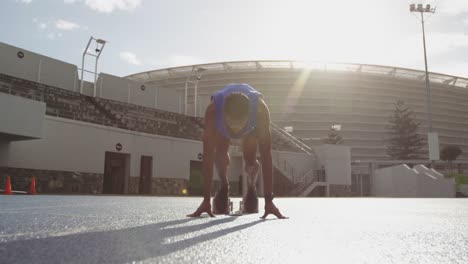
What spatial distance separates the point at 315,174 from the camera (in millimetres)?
35656

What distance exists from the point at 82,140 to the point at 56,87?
145 inches

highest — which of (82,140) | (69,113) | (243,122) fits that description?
(69,113)

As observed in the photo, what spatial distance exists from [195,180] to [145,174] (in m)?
3.98

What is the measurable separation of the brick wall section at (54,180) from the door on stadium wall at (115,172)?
7.74ft

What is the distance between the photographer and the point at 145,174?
2450 cm

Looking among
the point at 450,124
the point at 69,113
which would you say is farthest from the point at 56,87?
the point at 450,124

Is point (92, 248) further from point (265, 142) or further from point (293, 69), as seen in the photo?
point (293, 69)

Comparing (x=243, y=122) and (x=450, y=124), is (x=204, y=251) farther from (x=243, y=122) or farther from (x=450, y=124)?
(x=450, y=124)

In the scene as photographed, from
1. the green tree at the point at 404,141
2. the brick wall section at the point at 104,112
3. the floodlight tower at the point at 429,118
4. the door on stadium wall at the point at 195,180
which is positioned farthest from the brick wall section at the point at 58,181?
the green tree at the point at 404,141

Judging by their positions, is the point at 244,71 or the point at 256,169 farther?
the point at 244,71

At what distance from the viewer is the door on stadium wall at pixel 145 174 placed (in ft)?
79.1

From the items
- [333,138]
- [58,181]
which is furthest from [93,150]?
[333,138]

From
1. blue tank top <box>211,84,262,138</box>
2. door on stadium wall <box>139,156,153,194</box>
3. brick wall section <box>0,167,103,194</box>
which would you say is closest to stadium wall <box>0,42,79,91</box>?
door on stadium wall <box>139,156,153,194</box>

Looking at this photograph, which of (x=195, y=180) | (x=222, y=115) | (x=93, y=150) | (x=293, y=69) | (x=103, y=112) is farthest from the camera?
(x=293, y=69)
